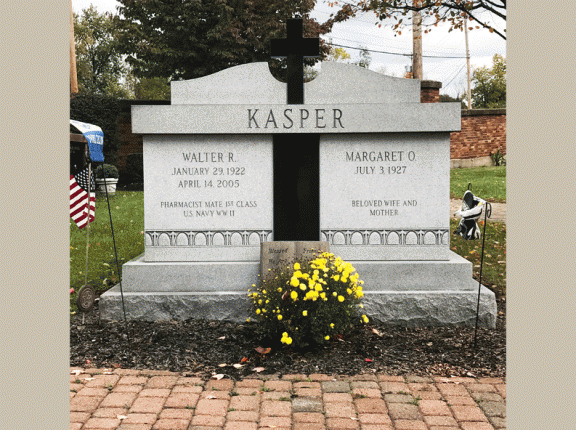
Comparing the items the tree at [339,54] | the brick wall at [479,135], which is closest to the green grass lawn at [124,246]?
the brick wall at [479,135]

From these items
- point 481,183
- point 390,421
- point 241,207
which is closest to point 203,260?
point 241,207

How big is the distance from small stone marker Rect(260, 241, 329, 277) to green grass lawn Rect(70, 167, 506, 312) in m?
2.07

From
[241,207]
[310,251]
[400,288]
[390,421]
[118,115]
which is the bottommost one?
[390,421]

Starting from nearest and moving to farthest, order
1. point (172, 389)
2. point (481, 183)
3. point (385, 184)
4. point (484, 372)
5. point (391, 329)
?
point (172, 389)
point (484, 372)
point (391, 329)
point (385, 184)
point (481, 183)

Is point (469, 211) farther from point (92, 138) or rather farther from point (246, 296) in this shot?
point (92, 138)

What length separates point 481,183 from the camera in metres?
15.8

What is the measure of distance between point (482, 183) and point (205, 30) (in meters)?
12.0

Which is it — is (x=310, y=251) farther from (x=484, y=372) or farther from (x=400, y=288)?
(x=484, y=372)

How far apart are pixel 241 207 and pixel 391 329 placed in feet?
5.96

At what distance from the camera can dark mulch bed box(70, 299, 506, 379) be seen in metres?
4.07

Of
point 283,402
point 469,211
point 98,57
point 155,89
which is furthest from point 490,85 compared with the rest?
point 283,402

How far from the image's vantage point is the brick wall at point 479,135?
864 inches

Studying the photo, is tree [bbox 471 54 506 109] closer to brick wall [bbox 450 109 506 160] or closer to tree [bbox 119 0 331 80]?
brick wall [bbox 450 109 506 160]

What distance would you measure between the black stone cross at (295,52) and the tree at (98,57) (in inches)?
1542
